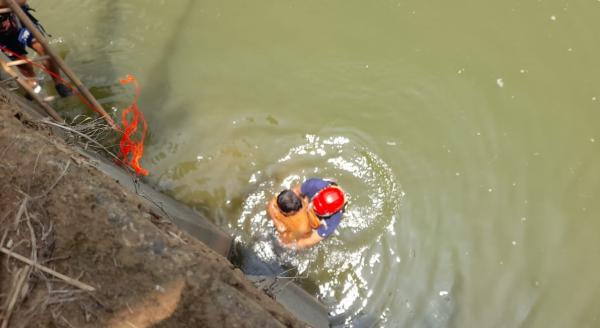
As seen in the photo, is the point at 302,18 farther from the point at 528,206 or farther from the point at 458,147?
the point at 528,206

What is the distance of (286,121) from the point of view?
16.5ft

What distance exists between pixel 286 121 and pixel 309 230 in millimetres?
1349

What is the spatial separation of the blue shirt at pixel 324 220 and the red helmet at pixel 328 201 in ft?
0.45

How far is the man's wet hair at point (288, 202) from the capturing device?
3.93 meters

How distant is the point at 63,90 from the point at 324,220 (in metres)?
2.96

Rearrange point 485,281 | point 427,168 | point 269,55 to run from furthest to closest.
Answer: point 269,55, point 427,168, point 485,281

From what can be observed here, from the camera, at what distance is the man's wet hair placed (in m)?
3.93

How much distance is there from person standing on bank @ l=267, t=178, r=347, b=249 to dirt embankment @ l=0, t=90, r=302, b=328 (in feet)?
4.87

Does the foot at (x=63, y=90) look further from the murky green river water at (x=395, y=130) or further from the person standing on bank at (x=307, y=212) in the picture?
the person standing on bank at (x=307, y=212)

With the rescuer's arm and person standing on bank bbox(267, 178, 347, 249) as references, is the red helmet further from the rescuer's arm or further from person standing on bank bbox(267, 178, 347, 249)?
the rescuer's arm

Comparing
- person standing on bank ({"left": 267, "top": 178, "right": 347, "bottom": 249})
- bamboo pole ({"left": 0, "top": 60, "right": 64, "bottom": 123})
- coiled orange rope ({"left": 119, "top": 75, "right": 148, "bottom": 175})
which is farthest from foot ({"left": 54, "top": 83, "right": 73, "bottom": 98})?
person standing on bank ({"left": 267, "top": 178, "right": 347, "bottom": 249})

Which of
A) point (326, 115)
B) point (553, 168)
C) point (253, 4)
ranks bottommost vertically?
point (326, 115)

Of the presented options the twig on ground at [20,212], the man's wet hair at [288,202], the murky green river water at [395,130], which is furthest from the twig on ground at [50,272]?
the murky green river water at [395,130]

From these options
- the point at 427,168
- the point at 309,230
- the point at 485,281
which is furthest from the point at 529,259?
the point at 309,230
